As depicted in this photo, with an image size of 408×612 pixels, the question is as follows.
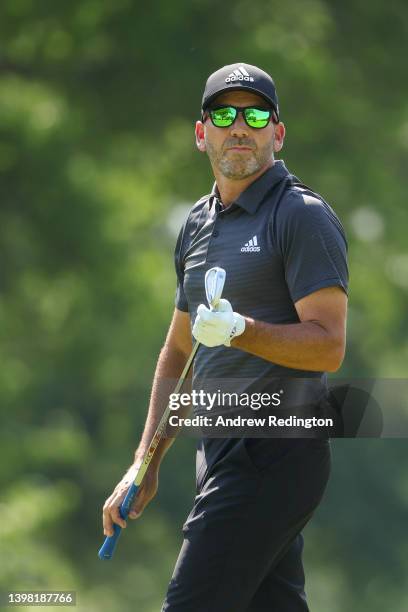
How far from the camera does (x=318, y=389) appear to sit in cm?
379

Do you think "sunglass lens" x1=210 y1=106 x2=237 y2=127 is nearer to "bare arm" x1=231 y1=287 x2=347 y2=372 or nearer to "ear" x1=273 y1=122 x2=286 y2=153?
"ear" x1=273 y1=122 x2=286 y2=153

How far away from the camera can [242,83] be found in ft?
12.8

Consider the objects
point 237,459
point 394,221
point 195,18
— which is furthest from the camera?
point 394,221

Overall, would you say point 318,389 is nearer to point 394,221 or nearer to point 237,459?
point 237,459

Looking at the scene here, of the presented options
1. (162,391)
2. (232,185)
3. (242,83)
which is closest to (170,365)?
(162,391)

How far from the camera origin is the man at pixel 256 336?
3.54 meters

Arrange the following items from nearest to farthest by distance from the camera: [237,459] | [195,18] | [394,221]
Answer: [237,459] → [195,18] → [394,221]

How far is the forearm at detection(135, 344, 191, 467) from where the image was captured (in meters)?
4.08

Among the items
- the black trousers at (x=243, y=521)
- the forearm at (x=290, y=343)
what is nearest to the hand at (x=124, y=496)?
the black trousers at (x=243, y=521)

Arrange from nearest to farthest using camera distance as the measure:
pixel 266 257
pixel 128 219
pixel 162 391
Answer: pixel 266 257 → pixel 162 391 → pixel 128 219

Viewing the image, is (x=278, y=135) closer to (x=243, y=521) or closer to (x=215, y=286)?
(x=215, y=286)

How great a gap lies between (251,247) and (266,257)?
58mm

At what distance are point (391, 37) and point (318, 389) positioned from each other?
9.58 metres

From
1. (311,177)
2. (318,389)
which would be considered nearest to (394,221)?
(311,177)
